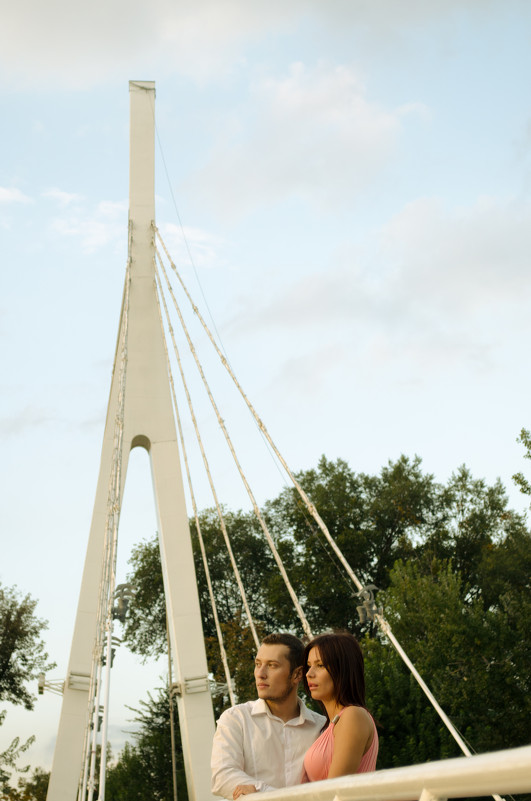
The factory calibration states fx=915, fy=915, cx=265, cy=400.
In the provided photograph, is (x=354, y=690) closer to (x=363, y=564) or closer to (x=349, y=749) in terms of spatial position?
(x=349, y=749)

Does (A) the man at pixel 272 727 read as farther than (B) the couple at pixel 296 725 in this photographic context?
Yes

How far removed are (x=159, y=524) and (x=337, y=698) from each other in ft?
28.2

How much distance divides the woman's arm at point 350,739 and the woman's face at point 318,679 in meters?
0.13

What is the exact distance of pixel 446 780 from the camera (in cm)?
134

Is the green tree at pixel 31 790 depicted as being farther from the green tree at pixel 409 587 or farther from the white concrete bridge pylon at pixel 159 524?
the white concrete bridge pylon at pixel 159 524

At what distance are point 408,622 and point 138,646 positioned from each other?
13.3m

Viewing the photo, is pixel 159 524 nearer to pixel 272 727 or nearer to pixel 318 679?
pixel 272 727

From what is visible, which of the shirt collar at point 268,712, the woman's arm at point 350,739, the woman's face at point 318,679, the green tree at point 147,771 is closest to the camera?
the woman's arm at point 350,739

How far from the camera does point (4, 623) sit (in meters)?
32.7

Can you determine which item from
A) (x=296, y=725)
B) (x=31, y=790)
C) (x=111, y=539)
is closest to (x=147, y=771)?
(x=31, y=790)

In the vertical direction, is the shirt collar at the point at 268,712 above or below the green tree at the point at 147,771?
below

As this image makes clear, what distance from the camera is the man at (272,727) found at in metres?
3.40

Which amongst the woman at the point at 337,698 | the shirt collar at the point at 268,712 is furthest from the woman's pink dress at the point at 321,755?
the shirt collar at the point at 268,712

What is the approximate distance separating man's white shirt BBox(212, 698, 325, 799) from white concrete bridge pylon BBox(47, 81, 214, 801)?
714 centimetres
